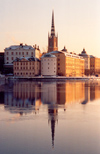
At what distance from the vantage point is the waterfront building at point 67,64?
325ft

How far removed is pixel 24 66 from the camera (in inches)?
3738

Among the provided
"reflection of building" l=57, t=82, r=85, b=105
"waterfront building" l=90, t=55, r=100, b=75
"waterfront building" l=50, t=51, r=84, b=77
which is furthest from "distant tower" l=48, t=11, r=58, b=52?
"reflection of building" l=57, t=82, r=85, b=105

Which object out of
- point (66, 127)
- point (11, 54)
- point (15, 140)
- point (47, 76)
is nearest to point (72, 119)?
point (66, 127)

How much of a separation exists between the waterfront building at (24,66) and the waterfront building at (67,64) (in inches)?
335

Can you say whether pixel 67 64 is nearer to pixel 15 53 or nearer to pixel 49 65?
pixel 49 65

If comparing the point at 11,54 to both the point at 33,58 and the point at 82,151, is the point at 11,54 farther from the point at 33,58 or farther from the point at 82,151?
the point at 82,151

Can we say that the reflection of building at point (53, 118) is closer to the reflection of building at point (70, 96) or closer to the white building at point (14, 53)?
the reflection of building at point (70, 96)

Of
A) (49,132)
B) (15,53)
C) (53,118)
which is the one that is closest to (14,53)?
(15,53)

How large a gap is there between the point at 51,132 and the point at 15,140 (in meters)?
1.92

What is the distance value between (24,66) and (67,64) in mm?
15393

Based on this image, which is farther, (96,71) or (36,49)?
(96,71)

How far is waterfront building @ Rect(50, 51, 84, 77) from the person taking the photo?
325 feet

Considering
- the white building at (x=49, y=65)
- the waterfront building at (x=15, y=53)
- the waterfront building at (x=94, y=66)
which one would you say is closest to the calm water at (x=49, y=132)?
the white building at (x=49, y=65)

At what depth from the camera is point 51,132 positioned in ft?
44.4
